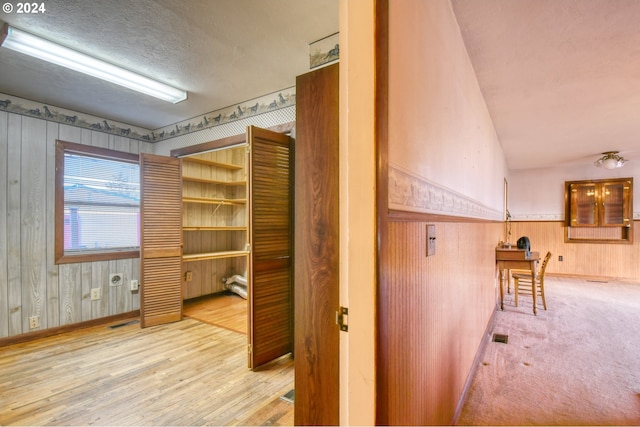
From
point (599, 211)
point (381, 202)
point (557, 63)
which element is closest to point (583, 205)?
point (599, 211)

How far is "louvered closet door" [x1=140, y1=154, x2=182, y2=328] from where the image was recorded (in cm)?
327

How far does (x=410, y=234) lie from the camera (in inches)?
40.7

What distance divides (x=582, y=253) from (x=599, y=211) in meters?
0.93

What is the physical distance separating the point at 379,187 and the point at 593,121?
163 inches

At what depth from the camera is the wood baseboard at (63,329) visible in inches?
A: 112

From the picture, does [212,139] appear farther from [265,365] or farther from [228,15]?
[265,365]

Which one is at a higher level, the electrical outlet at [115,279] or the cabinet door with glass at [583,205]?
the cabinet door with glass at [583,205]

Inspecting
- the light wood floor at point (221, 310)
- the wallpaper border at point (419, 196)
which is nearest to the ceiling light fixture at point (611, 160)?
the wallpaper border at point (419, 196)

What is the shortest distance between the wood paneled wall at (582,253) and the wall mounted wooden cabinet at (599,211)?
128 mm

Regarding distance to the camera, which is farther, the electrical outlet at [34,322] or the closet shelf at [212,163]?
the closet shelf at [212,163]

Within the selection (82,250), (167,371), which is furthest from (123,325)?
(167,371)

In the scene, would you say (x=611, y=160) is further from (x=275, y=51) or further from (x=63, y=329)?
(x=63, y=329)

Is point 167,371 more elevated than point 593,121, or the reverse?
point 593,121

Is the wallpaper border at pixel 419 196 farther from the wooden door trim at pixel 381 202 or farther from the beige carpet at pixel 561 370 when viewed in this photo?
the beige carpet at pixel 561 370
